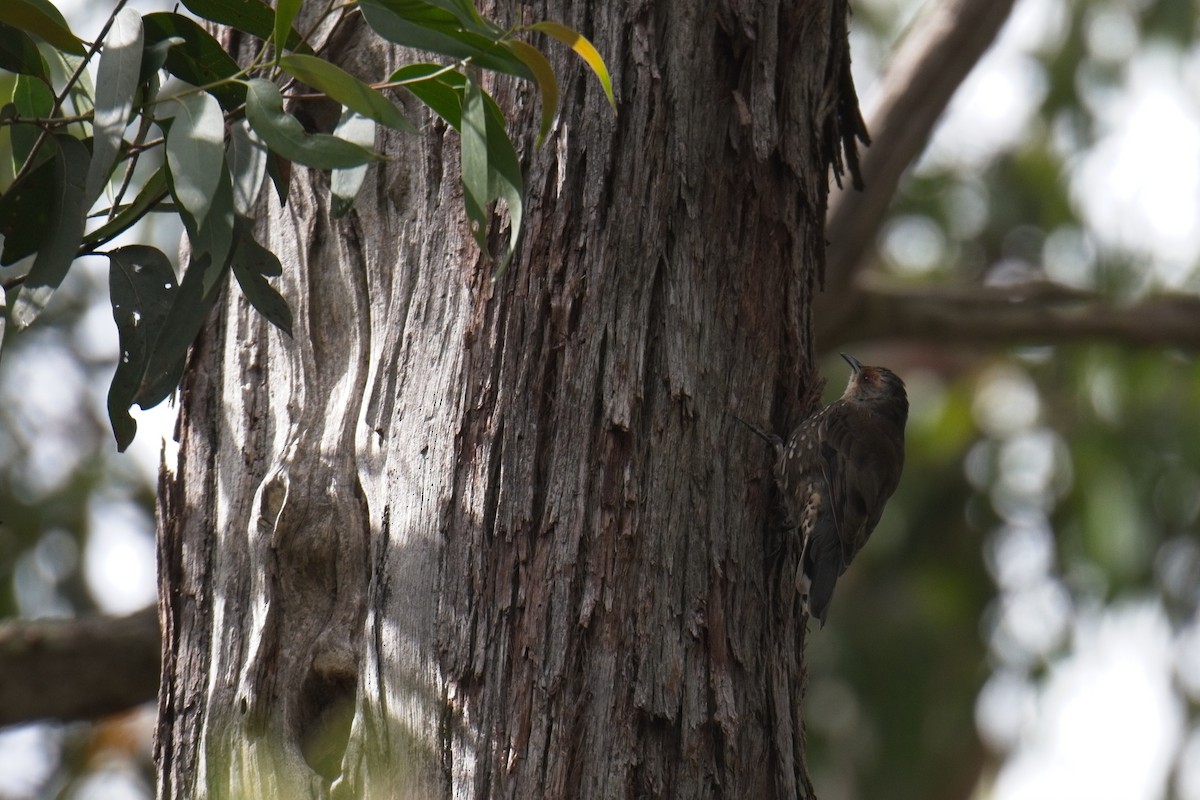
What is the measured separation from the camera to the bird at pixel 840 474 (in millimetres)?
3330

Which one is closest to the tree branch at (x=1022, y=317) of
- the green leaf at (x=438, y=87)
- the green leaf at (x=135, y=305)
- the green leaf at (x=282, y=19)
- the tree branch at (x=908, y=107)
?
the tree branch at (x=908, y=107)

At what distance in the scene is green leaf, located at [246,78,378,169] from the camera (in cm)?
187

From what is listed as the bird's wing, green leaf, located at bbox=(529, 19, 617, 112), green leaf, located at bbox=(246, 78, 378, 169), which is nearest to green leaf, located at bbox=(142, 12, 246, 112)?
green leaf, located at bbox=(246, 78, 378, 169)

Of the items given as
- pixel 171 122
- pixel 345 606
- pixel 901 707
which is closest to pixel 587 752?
pixel 345 606

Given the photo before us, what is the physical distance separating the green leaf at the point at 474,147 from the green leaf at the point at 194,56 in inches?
15.7

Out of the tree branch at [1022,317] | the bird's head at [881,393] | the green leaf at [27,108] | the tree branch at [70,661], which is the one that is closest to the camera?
the green leaf at [27,108]

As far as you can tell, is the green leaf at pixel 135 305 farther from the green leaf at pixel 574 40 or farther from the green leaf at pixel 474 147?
the green leaf at pixel 574 40

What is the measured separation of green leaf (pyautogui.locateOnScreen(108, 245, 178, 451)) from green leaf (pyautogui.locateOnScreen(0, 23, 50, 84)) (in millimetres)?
328

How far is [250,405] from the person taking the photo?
100 inches

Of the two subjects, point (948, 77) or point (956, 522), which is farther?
point (956, 522)

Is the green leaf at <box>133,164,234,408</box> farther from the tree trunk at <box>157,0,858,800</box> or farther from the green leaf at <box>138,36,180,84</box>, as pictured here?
the tree trunk at <box>157,0,858,800</box>

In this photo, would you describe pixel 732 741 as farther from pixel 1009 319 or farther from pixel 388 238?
pixel 1009 319

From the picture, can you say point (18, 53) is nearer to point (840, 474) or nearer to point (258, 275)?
point (258, 275)

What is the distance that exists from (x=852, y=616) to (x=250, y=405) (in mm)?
6976
